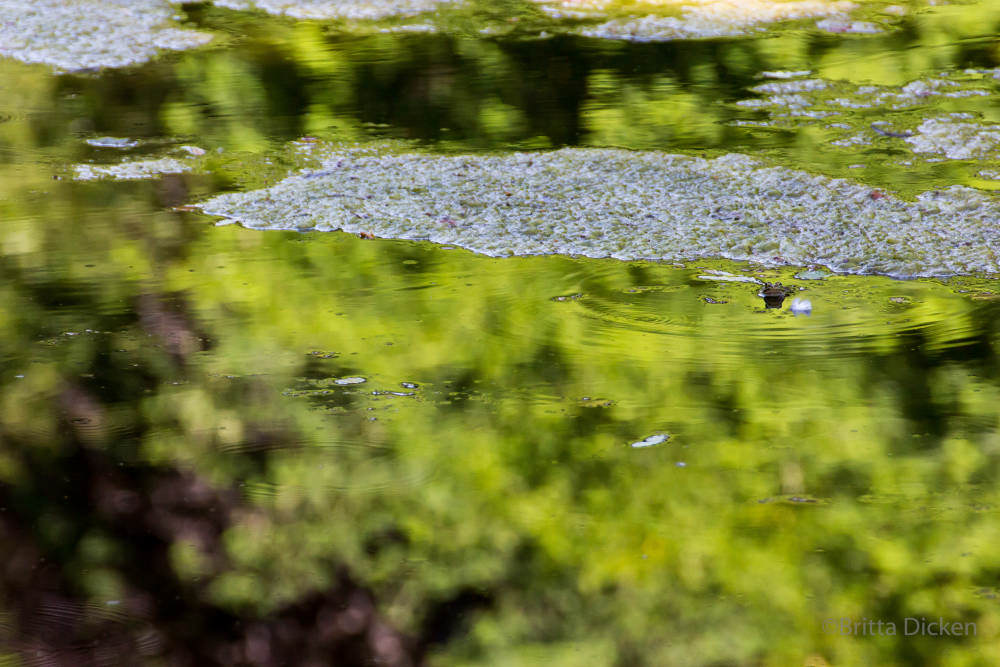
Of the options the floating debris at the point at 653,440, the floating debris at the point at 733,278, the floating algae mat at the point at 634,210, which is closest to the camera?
the floating debris at the point at 653,440

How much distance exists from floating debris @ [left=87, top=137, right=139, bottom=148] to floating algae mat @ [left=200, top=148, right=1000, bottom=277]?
27.1 inches

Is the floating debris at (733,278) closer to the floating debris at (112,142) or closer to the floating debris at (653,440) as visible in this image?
the floating debris at (653,440)

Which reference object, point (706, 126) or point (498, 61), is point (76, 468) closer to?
point (706, 126)

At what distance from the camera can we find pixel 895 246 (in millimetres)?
2393

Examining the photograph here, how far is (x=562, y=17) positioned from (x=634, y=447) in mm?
4004

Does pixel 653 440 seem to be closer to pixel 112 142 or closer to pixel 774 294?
pixel 774 294

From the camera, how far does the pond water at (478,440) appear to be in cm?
135

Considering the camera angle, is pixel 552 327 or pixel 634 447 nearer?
pixel 634 447

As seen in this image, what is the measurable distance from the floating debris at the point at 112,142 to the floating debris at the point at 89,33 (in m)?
1.14

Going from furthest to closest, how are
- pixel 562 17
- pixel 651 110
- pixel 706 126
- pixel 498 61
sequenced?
pixel 562 17 → pixel 498 61 → pixel 651 110 → pixel 706 126

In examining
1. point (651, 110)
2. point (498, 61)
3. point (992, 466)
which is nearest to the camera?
point (992, 466)

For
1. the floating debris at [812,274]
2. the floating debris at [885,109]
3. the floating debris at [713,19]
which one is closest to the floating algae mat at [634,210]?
the floating debris at [812,274]

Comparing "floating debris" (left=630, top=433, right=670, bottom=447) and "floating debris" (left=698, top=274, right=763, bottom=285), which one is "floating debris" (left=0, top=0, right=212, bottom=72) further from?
"floating debris" (left=630, top=433, right=670, bottom=447)

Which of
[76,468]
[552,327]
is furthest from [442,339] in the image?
[76,468]
